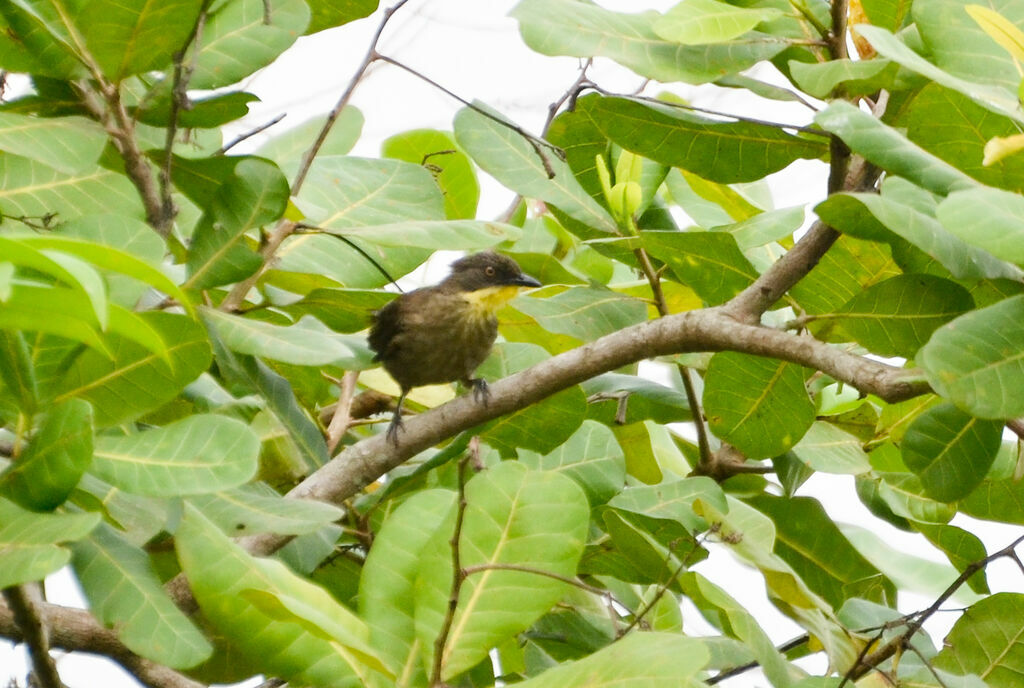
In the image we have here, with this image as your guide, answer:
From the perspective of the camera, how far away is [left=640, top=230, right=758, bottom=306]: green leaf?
9.18 feet

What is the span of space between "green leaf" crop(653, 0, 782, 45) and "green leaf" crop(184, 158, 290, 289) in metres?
0.90

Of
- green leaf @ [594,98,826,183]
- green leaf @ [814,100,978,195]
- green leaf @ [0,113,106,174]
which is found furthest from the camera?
green leaf @ [594,98,826,183]

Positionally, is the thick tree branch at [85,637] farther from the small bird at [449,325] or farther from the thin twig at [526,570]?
the small bird at [449,325]

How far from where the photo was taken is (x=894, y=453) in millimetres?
3797

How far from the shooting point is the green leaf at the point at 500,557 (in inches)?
80.9

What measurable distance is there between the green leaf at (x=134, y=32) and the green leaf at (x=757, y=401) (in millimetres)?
1447

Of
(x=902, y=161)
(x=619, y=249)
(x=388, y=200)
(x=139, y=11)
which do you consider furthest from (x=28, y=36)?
(x=902, y=161)

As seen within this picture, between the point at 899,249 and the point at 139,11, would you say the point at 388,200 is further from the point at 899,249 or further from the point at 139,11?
the point at 899,249

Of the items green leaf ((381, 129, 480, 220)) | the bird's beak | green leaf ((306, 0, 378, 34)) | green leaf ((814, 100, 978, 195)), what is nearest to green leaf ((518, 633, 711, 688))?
green leaf ((814, 100, 978, 195))

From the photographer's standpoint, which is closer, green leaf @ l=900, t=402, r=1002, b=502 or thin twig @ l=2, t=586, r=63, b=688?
thin twig @ l=2, t=586, r=63, b=688

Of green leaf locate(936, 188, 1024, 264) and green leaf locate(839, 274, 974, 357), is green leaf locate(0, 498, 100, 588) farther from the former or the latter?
green leaf locate(839, 274, 974, 357)

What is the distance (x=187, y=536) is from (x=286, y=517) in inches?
13.5

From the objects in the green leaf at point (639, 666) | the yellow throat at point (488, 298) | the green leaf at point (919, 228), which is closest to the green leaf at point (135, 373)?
the green leaf at point (639, 666)

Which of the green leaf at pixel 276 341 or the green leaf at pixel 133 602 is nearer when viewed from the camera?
the green leaf at pixel 133 602
